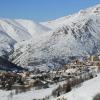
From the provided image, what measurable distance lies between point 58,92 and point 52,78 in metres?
44.5

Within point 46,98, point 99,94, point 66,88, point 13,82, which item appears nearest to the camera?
point 99,94

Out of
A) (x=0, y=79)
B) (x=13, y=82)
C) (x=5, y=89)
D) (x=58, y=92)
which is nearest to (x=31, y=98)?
(x=58, y=92)

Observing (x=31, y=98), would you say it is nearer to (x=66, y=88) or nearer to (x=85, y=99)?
(x=66, y=88)

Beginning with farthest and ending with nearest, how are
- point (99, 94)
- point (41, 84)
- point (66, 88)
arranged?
point (41, 84)
point (66, 88)
point (99, 94)

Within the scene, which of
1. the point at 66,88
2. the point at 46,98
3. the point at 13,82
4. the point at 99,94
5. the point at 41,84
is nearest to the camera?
the point at 99,94

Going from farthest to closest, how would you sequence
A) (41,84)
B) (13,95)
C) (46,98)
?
(41,84), (13,95), (46,98)

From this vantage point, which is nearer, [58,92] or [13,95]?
[58,92]

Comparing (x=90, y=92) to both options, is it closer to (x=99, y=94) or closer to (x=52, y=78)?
(x=99, y=94)

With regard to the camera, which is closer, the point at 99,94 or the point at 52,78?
the point at 99,94

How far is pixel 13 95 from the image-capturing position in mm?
85688

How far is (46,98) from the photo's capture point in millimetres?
72625

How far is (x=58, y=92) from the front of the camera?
249 ft

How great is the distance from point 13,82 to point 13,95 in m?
28.1

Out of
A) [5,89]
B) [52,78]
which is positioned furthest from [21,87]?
[52,78]
